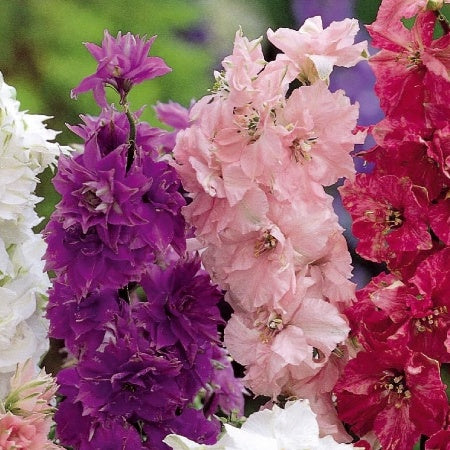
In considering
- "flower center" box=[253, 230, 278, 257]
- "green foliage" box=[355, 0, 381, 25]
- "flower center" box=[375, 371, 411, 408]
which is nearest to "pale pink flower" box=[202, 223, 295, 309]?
"flower center" box=[253, 230, 278, 257]

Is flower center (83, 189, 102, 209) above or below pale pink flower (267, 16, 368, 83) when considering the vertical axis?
below

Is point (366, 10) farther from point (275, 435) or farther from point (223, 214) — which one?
point (275, 435)

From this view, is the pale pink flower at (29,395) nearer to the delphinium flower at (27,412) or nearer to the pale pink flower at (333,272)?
the delphinium flower at (27,412)

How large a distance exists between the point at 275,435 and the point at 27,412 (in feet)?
0.68

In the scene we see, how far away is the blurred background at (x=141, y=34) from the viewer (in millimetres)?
1571

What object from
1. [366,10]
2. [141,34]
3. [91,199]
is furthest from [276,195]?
[366,10]

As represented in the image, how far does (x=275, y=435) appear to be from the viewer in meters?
0.63

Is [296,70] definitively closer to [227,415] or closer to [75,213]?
[75,213]

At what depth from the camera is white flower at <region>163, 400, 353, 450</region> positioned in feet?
2.03

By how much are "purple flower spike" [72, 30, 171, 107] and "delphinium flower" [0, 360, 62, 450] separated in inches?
8.7

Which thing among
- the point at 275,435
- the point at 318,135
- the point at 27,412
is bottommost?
the point at 27,412

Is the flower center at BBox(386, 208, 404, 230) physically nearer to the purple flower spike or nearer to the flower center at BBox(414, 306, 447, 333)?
the flower center at BBox(414, 306, 447, 333)

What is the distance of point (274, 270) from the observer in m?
0.74

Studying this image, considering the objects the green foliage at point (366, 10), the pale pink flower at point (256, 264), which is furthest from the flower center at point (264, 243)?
the green foliage at point (366, 10)
